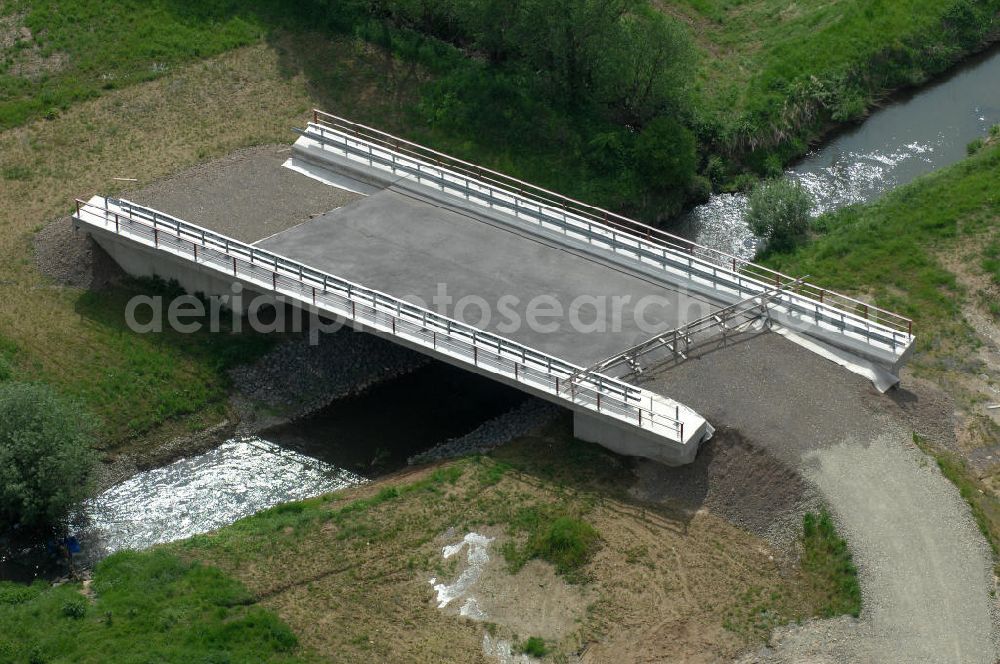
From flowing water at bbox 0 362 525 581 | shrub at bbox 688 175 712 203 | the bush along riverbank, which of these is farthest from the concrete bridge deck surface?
shrub at bbox 688 175 712 203

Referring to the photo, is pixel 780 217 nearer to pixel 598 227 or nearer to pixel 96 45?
pixel 598 227

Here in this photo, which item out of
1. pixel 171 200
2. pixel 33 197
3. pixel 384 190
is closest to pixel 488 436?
pixel 384 190

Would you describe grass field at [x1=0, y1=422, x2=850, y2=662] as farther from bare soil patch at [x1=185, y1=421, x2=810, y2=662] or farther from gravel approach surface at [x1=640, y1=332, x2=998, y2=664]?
gravel approach surface at [x1=640, y1=332, x2=998, y2=664]

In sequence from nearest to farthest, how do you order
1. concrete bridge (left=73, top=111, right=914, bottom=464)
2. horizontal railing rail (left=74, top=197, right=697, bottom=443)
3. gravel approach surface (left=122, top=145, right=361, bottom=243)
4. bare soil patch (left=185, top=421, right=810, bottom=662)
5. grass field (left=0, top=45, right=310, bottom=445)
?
bare soil patch (left=185, top=421, right=810, bottom=662) → horizontal railing rail (left=74, top=197, right=697, bottom=443) → concrete bridge (left=73, top=111, right=914, bottom=464) → grass field (left=0, top=45, right=310, bottom=445) → gravel approach surface (left=122, top=145, right=361, bottom=243)

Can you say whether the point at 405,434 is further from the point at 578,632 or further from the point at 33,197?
the point at 33,197

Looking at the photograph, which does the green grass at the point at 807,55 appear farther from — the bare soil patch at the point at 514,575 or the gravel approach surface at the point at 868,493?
the bare soil patch at the point at 514,575
